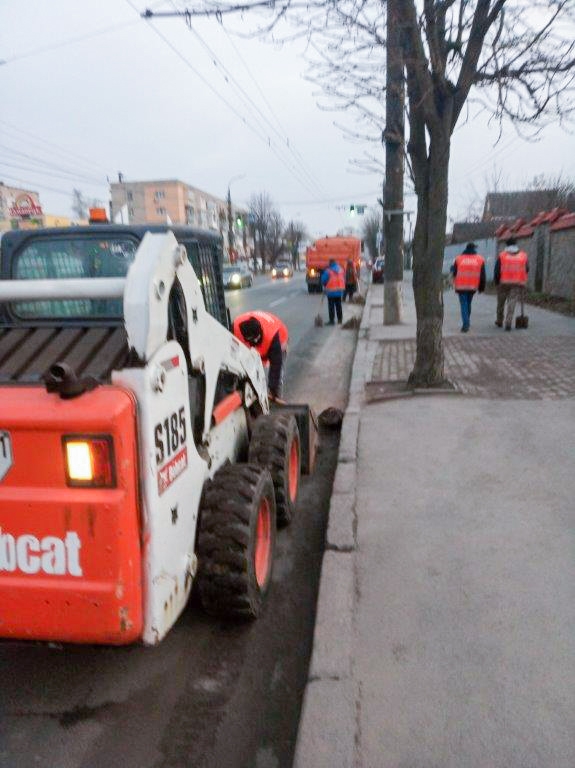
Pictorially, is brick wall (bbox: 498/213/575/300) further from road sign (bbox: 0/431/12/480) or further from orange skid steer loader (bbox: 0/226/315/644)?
road sign (bbox: 0/431/12/480)

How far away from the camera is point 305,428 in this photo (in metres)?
5.34

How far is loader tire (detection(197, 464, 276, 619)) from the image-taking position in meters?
2.94

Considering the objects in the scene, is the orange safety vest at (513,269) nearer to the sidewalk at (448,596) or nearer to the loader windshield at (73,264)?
the sidewalk at (448,596)

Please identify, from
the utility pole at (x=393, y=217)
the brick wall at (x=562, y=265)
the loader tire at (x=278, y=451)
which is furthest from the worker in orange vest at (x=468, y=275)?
the loader tire at (x=278, y=451)

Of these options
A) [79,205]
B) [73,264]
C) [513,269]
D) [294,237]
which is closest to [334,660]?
[73,264]

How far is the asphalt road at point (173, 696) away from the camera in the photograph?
255 cm

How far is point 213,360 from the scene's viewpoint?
3350mm

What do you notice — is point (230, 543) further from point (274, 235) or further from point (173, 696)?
point (274, 235)

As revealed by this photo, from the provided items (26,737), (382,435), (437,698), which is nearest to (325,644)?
(437,698)

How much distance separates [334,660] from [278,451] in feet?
4.90

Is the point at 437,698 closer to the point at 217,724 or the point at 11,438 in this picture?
the point at 217,724

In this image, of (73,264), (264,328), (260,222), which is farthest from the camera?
(260,222)

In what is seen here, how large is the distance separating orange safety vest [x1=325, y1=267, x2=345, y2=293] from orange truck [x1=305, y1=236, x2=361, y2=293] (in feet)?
42.1

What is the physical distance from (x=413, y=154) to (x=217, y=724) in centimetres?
680
